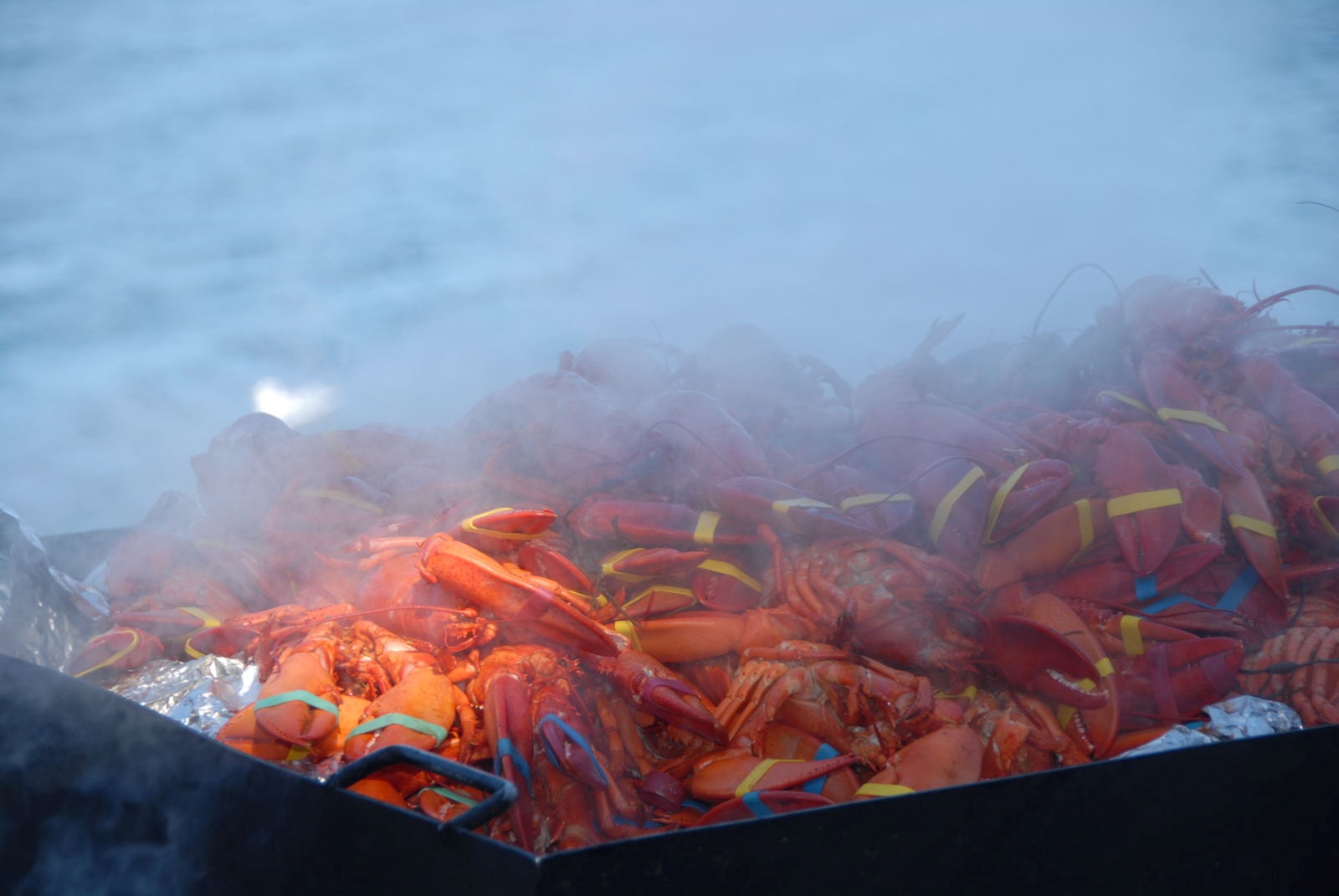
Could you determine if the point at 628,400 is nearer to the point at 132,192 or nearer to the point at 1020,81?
the point at 132,192

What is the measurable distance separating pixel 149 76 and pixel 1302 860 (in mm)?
4493

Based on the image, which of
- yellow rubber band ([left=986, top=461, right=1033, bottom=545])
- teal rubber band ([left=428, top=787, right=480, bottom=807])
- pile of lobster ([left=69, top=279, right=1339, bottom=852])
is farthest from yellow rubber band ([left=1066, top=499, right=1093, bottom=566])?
teal rubber band ([left=428, top=787, right=480, bottom=807])

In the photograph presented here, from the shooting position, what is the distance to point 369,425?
308 centimetres

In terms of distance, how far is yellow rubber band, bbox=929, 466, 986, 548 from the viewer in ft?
6.93

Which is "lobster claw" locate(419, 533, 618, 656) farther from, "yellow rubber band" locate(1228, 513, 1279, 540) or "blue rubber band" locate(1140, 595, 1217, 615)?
"yellow rubber band" locate(1228, 513, 1279, 540)

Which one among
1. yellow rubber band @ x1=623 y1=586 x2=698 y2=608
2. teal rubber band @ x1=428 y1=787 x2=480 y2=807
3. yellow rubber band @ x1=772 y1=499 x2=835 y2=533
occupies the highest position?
yellow rubber band @ x1=772 y1=499 x2=835 y2=533

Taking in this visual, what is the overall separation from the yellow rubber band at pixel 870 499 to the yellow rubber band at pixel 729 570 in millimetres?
327

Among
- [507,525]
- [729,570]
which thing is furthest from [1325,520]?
[507,525]

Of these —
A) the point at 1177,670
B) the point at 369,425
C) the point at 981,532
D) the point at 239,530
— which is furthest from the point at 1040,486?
the point at 239,530

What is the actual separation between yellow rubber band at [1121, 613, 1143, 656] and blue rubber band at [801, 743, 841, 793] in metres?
0.81

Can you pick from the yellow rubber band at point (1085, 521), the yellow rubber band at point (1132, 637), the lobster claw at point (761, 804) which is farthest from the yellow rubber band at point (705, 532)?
the yellow rubber band at point (1132, 637)

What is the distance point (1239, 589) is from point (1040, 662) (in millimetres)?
703

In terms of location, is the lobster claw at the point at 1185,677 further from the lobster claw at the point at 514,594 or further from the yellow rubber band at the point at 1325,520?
the lobster claw at the point at 514,594

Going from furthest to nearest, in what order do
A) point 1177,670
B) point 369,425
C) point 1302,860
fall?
point 369,425
point 1177,670
point 1302,860
